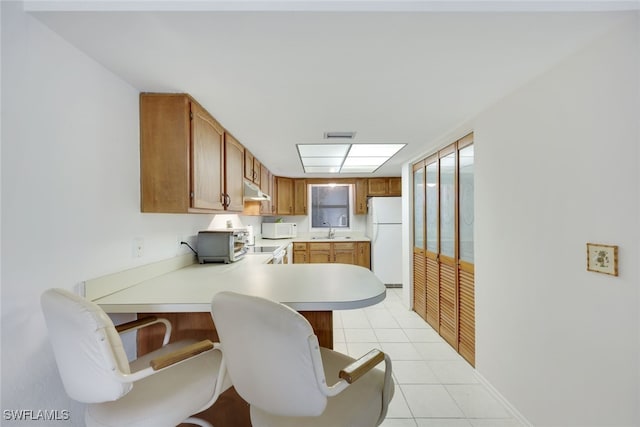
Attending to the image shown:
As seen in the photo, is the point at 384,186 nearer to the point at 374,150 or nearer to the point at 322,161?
the point at 322,161

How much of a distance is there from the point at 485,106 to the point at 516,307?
1304 mm

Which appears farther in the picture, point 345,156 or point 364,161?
point 364,161

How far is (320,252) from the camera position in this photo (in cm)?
509

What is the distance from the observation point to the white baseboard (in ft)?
5.59

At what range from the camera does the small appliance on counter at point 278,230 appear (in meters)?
4.94

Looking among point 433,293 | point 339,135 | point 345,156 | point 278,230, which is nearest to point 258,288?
point 339,135

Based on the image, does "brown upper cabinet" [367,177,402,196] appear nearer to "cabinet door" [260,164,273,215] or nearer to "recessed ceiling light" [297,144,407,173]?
"recessed ceiling light" [297,144,407,173]

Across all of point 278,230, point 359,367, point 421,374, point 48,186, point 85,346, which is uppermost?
point 48,186

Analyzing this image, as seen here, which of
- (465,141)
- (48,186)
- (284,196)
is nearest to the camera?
(48,186)

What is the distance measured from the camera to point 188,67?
1355mm

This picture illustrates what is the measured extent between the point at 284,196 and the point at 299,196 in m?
0.30

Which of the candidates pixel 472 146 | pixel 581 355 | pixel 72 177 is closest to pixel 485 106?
pixel 472 146

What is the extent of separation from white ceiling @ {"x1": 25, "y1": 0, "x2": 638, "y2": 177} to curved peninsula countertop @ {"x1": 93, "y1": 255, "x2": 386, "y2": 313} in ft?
3.50
